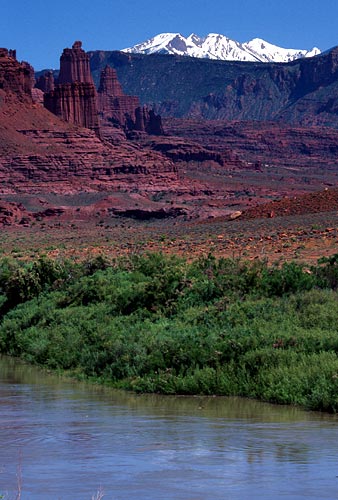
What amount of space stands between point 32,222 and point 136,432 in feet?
228

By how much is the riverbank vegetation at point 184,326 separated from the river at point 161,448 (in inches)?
23.3

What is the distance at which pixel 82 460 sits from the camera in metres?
13.8

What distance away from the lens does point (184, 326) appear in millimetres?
22875

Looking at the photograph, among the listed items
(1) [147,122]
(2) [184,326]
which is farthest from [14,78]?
(2) [184,326]

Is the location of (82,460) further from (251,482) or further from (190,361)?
(190,361)

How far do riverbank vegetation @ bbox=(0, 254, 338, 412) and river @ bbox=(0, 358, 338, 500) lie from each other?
0.59m

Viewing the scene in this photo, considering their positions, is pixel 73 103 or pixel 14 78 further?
pixel 73 103

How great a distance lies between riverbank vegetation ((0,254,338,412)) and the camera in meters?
18.9

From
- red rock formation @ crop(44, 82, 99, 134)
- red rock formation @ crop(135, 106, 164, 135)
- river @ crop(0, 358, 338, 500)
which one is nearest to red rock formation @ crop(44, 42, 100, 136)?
red rock formation @ crop(44, 82, 99, 134)

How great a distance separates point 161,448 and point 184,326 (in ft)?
27.7

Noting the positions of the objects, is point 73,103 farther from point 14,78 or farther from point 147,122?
point 147,122

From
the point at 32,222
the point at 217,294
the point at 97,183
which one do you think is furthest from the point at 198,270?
the point at 97,183

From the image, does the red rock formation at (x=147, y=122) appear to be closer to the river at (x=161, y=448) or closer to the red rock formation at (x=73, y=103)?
the red rock formation at (x=73, y=103)

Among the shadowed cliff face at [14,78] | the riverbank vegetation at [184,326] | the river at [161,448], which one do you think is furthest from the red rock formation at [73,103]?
the river at [161,448]
